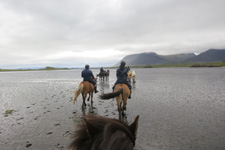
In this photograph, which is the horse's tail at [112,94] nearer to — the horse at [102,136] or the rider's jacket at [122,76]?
the rider's jacket at [122,76]

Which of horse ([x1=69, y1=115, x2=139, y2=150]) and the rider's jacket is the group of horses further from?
Answer: the rider's jacket

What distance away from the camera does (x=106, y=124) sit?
115 cm

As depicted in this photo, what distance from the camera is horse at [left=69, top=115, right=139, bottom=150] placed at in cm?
106

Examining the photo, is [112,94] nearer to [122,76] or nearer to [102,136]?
[122,76]

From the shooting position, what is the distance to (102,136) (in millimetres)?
1121

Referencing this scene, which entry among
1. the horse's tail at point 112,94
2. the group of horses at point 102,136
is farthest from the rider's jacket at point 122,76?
the group of horses at point 102,136

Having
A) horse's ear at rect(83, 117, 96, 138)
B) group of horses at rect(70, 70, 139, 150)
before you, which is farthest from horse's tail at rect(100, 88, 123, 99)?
horse's ear at rect(83, 117, 96, 138)

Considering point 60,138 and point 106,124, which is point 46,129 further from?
point 106,124

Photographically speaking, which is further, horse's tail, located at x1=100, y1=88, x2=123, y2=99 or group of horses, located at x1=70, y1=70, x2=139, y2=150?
horse's tail, located at x1=100, y1=88, x2=123, y2=99

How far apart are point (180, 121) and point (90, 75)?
638 cm

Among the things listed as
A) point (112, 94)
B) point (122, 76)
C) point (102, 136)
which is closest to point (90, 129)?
point (102, 136)

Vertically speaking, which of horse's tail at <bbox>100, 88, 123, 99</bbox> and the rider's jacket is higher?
the rider's jacket

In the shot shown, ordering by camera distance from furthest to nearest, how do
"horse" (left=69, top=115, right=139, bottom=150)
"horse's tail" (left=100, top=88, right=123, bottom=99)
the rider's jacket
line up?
1. the rider's jacket
2. "horse's tail" (left=100, top=88, right=123, bottom=99)
3. "horse" (left=69, top=115, right=139, bottom=150)

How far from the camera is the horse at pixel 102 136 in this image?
3.48 ft
